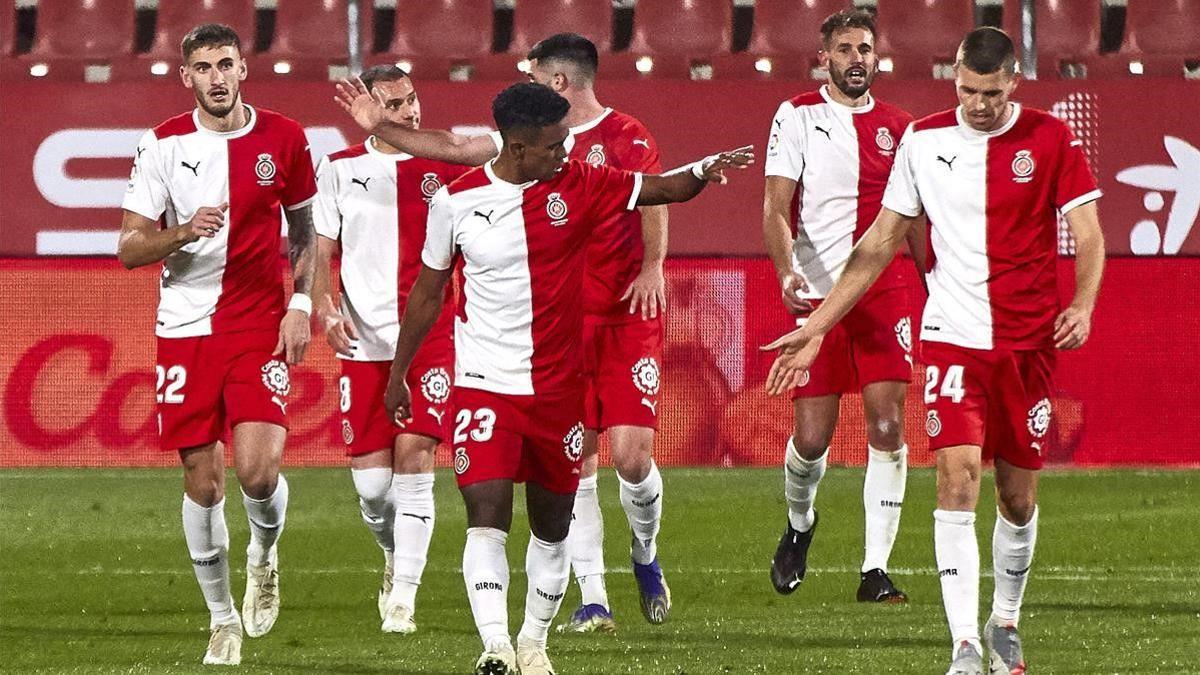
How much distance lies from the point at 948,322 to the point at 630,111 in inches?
389

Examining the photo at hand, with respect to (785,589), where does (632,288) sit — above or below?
above

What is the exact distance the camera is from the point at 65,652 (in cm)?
764

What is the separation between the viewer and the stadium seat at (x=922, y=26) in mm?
17750

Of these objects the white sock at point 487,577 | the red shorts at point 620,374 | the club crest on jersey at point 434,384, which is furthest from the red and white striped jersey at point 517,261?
the club crest on jersey at point 434,384

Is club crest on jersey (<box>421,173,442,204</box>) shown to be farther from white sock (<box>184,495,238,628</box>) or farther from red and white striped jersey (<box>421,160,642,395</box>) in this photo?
red and white striped jersey (<box>421,160,642,395</box>)

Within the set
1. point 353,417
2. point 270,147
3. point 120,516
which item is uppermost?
point 270,147

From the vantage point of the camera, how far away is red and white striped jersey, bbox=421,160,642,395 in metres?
6.39

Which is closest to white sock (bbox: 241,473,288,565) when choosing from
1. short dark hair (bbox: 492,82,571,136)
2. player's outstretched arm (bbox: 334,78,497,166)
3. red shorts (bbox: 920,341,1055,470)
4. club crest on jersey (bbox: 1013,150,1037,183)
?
player's outstretched arm (bbox: 334,78,497,166)

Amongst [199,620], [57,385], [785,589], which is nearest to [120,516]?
[57,385]

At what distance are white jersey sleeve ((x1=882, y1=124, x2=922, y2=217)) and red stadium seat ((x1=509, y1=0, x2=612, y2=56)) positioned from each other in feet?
37.2

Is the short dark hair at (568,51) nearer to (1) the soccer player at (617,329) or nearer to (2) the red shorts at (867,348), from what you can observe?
(1) the soccer player at (617,329)

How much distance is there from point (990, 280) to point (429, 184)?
289cm

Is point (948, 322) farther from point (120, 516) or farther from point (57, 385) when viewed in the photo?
point (57, 385)

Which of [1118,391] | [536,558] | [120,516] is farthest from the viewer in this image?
[1118,391]
